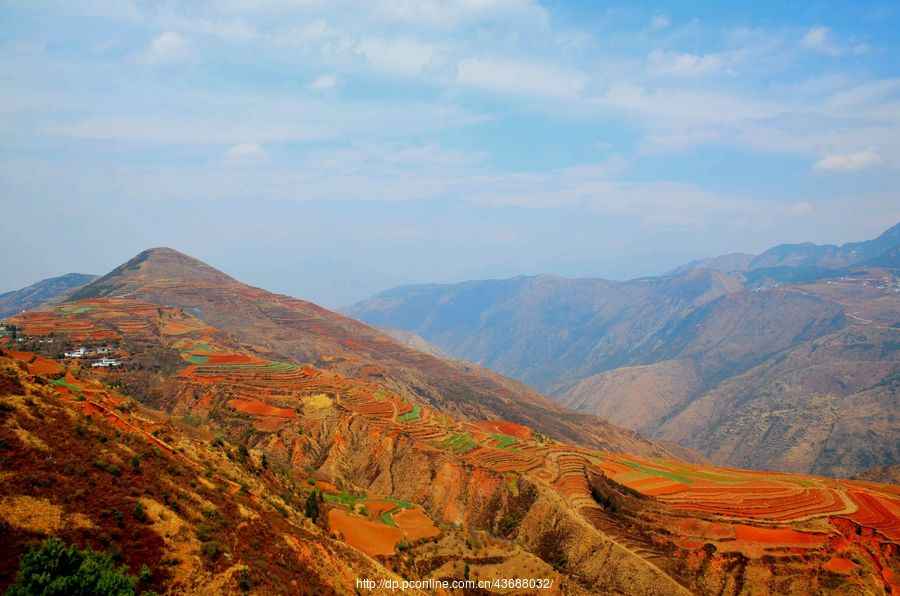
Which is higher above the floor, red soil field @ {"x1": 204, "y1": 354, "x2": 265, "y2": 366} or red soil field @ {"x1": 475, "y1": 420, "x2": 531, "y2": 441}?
red soil field @ {"x1": 204, "y1": 354, "x2": 265, "y2": 366}

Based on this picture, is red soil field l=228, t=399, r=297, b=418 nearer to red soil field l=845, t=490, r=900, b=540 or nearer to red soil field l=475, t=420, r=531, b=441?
red soil field l=475, t=420, r=531, b=441

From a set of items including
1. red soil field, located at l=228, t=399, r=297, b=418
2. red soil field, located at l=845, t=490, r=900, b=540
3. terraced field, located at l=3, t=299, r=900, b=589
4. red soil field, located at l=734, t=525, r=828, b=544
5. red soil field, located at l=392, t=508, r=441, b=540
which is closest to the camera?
red soil field, located at l=392, t=508, r=441, b=540

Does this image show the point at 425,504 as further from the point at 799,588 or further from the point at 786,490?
the point at 786,490

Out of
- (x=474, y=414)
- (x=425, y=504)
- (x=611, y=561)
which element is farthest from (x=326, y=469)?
(x=474, y=414)

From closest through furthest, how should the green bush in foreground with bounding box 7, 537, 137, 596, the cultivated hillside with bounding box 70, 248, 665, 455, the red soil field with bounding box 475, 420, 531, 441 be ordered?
the green bush in foreground with bounding box 7, 537, 137, 596 < the red soil field with bounding box 475, 420, 531, 441 < the cultivated hillside with bounding box 70, 248, 665, 455

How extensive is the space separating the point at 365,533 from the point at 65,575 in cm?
2231

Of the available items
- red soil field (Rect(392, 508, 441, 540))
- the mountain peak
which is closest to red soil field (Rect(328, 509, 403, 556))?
red soil field (Rect(392, 508, 441, 540))

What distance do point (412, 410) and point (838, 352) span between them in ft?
545

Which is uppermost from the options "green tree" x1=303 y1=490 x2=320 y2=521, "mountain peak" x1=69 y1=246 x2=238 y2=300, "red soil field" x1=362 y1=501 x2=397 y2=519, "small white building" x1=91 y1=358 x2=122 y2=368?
"mountain peak" x1=69 y1=246 x2=238 y2=300

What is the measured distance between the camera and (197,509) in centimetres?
2245

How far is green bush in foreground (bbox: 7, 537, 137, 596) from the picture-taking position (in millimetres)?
14042

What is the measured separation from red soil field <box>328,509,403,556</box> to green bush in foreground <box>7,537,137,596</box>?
18.6m

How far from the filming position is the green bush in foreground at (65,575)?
14042mm

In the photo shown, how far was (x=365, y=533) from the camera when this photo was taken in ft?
115
